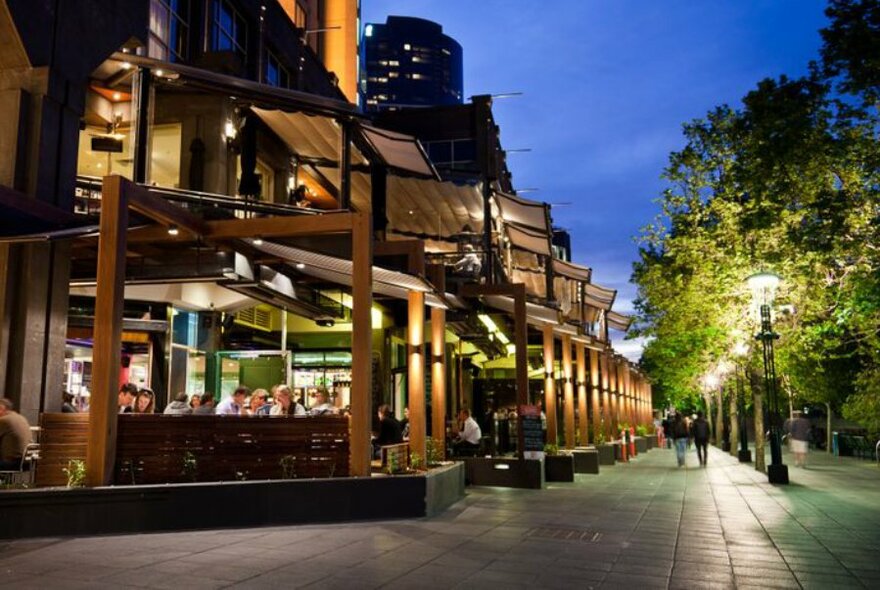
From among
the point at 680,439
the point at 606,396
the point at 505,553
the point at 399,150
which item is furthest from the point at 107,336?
the point at 606,396

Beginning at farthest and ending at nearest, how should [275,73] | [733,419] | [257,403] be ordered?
[733,419] → [275,73] → [257,403]

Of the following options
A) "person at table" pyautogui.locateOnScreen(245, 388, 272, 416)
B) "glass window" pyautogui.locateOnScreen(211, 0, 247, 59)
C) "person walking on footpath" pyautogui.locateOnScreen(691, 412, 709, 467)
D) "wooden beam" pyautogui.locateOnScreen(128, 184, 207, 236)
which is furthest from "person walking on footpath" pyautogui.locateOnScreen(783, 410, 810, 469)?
"wooden beam" pyautogui.locateOnScreen(128, 184, 207, 236)

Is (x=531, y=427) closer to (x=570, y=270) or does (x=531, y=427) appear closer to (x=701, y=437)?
(x=570, y=270)

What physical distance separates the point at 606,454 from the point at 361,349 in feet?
51.4

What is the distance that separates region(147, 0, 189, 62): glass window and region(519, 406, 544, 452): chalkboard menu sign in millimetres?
10021

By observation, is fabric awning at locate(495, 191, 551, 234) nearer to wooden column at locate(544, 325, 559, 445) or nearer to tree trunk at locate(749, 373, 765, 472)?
wooden column at locate(544, 325, 559, 445)

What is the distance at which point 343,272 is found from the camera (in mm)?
12062

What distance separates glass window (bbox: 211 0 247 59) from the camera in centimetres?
1712

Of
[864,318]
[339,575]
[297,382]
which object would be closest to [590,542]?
[339,575]

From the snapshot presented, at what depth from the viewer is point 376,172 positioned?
50.9 feet

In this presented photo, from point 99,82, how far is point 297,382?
10499mm

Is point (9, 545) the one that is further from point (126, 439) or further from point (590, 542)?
point (590, 542)

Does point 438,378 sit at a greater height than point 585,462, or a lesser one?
greater

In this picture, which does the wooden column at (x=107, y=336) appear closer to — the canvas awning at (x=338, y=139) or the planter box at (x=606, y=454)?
the canvas awning at (x=338, y=139)
